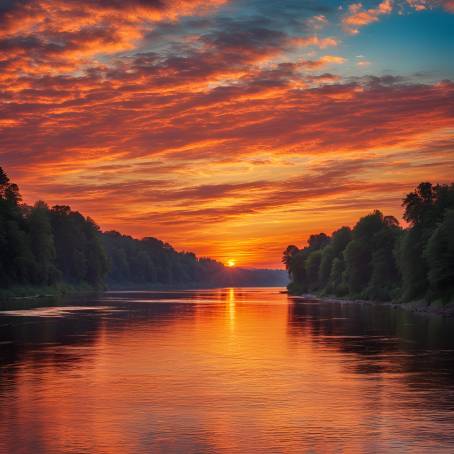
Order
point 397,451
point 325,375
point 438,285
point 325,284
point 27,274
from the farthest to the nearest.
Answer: point 325,284
point 27,274
point 438,285
point 325,375
point 397,451

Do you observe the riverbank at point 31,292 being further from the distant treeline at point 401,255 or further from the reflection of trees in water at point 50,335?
the reflection of trees in water at point 50,335

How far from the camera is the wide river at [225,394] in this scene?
1903 centimetres

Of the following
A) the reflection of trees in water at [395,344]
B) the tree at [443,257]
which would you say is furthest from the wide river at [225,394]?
the tree at [443,257]

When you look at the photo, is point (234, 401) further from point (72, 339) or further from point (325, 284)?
point (325, 284)

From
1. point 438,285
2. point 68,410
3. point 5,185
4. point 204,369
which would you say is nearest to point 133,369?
point 204,369

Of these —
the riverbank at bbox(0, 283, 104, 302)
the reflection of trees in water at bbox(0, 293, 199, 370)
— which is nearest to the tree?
the reflection of trees in water at bbox(0, 293, 199, 370)

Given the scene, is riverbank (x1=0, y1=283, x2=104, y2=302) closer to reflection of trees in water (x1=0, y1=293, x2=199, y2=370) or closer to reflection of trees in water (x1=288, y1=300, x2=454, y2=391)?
reflection of trees in water (x1=0, y1=293, x2=199, y2=370)

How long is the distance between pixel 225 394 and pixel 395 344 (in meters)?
23.4

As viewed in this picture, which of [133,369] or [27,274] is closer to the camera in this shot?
[133,369]

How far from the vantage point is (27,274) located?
151 m

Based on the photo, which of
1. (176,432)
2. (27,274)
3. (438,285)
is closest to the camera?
(176,432)

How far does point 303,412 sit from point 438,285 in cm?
7118

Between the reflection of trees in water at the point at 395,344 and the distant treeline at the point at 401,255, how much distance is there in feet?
52.5

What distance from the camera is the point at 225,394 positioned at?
26781mm
